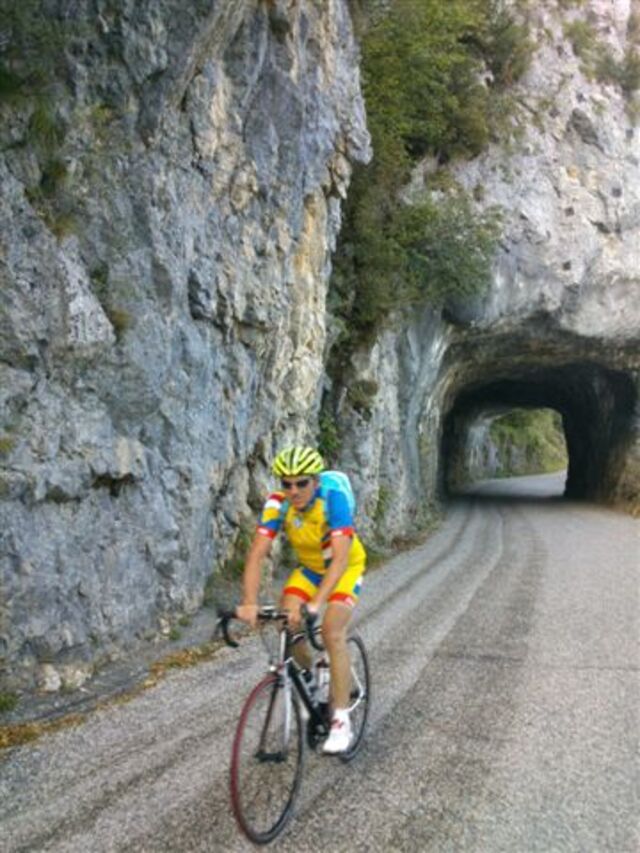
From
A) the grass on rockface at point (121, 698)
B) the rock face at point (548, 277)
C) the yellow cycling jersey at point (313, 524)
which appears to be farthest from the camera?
the rock face at point (548, 277)

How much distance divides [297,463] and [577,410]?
118 ft

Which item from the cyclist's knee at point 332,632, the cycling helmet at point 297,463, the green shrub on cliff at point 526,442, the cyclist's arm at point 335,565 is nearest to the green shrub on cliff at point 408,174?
the cycling helmet at point 297,463

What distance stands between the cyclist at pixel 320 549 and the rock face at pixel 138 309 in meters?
2.83

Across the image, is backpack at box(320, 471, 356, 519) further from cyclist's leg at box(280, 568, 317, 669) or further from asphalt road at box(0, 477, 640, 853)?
asphalt road at box(0, 477, 640, 853)

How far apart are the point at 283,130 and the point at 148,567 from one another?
7.55 metres

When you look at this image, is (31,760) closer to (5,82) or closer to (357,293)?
(5,82)

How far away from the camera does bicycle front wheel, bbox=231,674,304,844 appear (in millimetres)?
4566

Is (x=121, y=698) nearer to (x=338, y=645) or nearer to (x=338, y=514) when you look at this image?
(x=338, y=645)

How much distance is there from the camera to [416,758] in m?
5.85

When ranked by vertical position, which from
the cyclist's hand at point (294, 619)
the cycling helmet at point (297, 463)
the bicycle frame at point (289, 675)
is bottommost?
the bicycle frame at point (289, 675)

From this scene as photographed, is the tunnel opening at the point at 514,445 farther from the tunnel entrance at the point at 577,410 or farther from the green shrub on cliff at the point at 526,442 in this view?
the tunnel entrance at the point at 577,410

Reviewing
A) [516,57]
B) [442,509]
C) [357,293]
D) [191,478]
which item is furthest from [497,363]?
[191,478]

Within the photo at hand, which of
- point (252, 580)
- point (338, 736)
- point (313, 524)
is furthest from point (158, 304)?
point (338, 736)

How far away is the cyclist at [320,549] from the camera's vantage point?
537 cm
